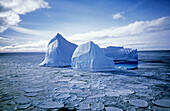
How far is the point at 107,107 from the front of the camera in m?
2.55

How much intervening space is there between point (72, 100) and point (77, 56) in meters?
6.04

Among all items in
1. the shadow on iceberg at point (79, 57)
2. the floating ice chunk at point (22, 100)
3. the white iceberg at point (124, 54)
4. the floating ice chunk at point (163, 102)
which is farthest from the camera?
the white iceberg at point (124, 54)

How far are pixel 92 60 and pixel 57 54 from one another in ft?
14.0

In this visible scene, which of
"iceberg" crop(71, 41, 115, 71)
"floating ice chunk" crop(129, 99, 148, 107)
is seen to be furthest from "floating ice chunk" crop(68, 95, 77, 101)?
"iceberg" crop(71, 41, 115, 71)

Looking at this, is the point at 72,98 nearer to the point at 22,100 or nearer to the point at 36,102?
the point at 36,102

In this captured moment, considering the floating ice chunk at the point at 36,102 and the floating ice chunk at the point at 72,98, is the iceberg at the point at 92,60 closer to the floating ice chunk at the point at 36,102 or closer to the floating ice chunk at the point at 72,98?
the floating ice chunk at the point at 72,98

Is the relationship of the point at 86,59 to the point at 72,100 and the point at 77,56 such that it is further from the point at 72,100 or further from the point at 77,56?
the point at 72,100

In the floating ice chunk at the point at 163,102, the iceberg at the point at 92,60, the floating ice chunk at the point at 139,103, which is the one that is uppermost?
the iceberg at the point at 92,60

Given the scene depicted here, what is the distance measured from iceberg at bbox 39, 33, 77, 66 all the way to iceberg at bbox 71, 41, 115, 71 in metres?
2.86

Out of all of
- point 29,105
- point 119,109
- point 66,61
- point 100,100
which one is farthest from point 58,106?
point 66,61

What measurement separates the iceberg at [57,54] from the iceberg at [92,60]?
2.86 m

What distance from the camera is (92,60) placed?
26.7ft

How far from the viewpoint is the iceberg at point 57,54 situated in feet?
36.0

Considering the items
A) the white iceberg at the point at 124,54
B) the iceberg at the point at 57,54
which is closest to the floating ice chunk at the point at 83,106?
the iceberg at the point at 57,54
